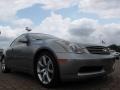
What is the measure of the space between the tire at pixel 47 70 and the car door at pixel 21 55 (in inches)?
21.1

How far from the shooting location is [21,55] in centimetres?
707

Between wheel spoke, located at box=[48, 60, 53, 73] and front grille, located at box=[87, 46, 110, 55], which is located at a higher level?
front grille, located at box=[87, 46, 110, 55]

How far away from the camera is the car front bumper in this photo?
17.7ft

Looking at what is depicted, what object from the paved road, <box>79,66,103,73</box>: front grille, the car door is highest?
the car door

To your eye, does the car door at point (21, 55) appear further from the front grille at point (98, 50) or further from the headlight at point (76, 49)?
the front grille at point (98, 50)

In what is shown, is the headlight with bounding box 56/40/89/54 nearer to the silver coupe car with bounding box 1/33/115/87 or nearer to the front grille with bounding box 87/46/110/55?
the silver coupe car with bounding box 1/33/115/87

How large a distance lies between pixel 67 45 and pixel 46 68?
30.8 inches

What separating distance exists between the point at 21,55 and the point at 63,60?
78.4 inches

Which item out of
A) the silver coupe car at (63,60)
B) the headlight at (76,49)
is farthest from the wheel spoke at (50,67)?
the headlight at (76,49)

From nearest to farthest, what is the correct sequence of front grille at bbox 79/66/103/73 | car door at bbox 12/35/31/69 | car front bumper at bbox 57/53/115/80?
car front bumper at bbox 57/53/115/80
front grille at bbox 79/66/103/73
car door at bbox 12/35/31/69

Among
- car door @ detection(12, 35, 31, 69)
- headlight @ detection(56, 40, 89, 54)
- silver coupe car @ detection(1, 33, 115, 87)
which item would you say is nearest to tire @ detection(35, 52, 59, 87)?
silver coupe car @ detection(1, 33, 115, 87)

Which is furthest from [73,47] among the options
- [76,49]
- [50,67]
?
[50,67]

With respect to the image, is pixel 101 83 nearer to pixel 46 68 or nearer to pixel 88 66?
pixel 88 66

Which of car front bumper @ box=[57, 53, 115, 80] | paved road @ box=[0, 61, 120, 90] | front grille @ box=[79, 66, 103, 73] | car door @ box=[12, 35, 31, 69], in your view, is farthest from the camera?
car door @ box=[12, 35, 31, 69]
